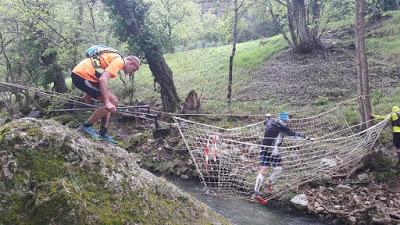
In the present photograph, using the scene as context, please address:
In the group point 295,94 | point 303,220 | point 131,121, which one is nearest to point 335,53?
point 295,94

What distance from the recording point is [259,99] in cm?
1451

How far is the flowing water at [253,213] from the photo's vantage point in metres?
7.74

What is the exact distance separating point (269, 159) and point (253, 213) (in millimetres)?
1159

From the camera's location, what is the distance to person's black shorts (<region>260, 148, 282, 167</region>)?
770 centimetres

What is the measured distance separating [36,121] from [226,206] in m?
6.18

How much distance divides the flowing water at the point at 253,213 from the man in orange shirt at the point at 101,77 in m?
4.23

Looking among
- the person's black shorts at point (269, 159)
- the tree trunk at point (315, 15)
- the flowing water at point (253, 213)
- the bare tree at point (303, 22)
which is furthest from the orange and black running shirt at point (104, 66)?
the tree trunk at point (315, 15)

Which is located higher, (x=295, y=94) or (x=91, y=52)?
(x=91, y=52)

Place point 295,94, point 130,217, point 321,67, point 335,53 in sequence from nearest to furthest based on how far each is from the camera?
1. point 130,217
2. point 295,94
3. point 321,67
4. point 335,53

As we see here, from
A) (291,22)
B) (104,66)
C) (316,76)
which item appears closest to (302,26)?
(291,22)

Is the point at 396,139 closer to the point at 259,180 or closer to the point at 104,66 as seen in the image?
the point at 259,180

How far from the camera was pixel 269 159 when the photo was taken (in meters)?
7.80

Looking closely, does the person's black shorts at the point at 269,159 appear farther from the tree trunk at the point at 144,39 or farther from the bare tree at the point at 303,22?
the bare tree at the point at 303,22

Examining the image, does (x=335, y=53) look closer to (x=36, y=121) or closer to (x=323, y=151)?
(x=323, y=151)
